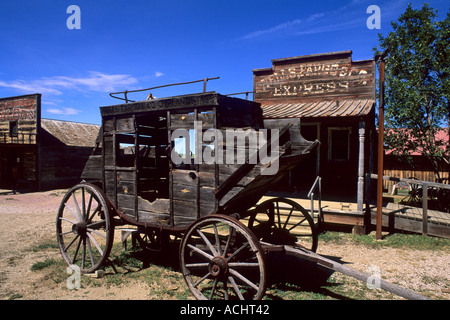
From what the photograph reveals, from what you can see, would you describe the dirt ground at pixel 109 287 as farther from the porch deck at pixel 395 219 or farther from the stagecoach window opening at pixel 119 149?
the stagecoach window opening at pixel 119 149

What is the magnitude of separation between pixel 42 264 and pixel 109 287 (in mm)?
1800

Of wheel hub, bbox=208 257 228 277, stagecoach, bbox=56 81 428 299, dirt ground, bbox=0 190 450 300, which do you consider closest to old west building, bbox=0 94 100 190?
dirt ground, bbox=0 190 450 300

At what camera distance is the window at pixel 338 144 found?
1092 cm

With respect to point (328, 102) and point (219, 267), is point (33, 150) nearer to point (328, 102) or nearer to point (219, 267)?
point (328, 102)

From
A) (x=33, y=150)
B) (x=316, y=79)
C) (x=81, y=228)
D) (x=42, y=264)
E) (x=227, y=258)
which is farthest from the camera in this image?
(x=33, y=150)

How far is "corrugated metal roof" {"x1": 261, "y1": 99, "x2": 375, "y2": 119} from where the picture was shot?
27.3 feet

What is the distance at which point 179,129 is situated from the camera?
13.3ft

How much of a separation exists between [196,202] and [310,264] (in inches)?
Result: 115

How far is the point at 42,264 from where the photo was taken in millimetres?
5137

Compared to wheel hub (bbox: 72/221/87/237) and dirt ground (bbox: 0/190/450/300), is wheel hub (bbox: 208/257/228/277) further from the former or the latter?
wheel hub (bbox: 72/221/87/237)

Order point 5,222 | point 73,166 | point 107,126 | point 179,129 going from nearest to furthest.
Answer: point 179,129 → point 107,126 → point 5,222 → point 73,166

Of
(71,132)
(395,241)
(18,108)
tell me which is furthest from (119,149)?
(71,132)
